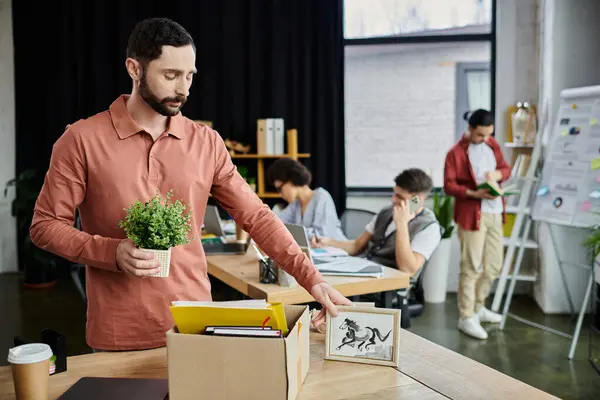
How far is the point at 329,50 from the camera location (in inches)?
235

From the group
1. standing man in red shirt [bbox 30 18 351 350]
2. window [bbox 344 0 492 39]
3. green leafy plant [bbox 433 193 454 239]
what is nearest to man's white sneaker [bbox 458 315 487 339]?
green leafy plant [bbox 433 193 454 239]

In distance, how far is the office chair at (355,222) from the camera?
15.7 feet

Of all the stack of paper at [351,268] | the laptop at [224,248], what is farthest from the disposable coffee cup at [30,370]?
the laptop at [224,248]

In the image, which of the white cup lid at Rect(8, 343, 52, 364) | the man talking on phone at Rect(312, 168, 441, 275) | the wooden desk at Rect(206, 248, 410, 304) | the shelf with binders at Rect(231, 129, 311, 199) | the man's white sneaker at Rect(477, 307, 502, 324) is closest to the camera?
the white cup lid at Rect(8, 343, 52, 364)

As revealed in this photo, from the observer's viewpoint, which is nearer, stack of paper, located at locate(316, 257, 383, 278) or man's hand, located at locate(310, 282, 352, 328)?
man's hand, located at locate(310, 282, 352, 328)

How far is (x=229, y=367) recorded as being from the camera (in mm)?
1324

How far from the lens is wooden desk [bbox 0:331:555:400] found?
4.81ft

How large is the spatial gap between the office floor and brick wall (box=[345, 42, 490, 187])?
1371mm

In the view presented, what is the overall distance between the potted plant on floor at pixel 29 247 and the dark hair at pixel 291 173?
2616 millimetres

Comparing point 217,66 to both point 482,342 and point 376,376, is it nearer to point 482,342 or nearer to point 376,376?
point 482,342

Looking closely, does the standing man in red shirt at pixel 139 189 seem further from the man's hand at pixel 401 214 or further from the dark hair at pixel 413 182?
the dark hair at pixel 413 182

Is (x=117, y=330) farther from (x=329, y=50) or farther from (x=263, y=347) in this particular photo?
(x=329, y=50)

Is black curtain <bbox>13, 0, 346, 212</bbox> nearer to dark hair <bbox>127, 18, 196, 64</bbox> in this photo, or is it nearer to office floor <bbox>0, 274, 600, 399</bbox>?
office floor <bbox>0, 274, 600, 399</bbox>

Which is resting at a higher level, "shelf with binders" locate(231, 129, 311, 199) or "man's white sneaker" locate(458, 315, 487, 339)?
"shelf with binders" locate(231, 129, 311, 199)
